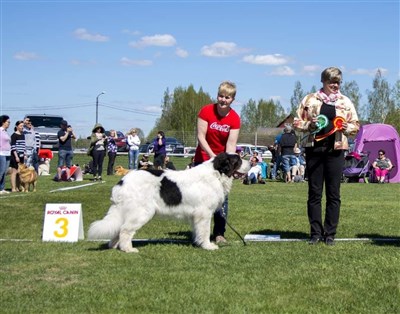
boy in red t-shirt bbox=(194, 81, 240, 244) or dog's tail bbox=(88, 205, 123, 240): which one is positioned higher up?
boy in red t-shirt bbox=(194, 81, 240, 244)

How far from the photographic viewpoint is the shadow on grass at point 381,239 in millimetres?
6589

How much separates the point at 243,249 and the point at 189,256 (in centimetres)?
71

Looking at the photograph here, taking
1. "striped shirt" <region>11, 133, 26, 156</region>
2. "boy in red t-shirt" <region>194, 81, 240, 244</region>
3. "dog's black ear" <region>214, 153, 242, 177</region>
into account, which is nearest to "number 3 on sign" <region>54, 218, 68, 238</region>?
"boy in red t-shirt" <region>194, 81, 240, 244</region>

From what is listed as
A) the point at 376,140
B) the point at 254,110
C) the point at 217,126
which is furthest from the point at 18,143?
the point at 254,110

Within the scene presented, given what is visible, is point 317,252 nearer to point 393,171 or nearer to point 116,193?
point 116,193

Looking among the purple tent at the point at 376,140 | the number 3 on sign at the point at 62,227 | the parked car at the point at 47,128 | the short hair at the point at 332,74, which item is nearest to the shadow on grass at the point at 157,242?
the number 3 on sign at the point at 62,227

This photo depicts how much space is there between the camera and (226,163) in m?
6.26

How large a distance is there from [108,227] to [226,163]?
1.49 m

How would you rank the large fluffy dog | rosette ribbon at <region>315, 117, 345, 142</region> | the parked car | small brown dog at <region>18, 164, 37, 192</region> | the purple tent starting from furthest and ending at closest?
the parked car → the purple tent → small brown dog at <region>18, 164, 37, 192</region> → rosette ribbon at <region>315, 117, 345, 142</region> → the large fluffy dog

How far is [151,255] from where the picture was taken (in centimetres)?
582

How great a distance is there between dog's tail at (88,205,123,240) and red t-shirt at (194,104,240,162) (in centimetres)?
135

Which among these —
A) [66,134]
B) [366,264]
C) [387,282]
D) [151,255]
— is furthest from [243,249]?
[66,134]

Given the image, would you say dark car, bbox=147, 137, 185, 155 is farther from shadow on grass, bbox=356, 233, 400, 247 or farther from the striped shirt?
shadow on grass, bbox=356, 233, 400, 247

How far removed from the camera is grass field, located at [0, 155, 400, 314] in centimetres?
399
